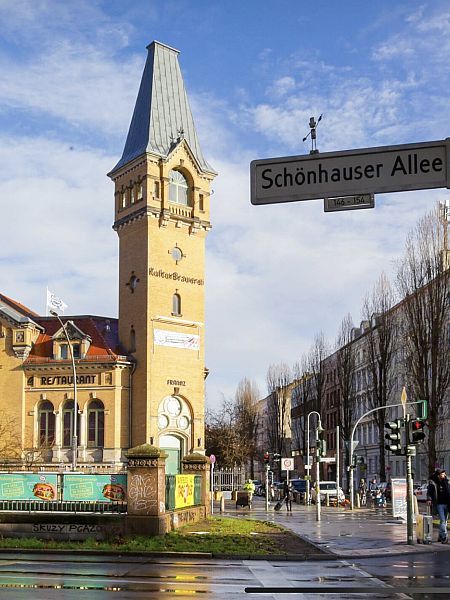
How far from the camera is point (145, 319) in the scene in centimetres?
5897

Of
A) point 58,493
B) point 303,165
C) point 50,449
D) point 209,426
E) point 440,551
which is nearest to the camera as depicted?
point 303,165

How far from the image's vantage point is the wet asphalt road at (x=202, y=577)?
42.7ft

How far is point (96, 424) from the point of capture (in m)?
58.5

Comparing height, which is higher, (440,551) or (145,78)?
Result: (145,78)

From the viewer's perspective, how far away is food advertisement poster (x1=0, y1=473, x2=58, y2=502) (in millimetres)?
24328

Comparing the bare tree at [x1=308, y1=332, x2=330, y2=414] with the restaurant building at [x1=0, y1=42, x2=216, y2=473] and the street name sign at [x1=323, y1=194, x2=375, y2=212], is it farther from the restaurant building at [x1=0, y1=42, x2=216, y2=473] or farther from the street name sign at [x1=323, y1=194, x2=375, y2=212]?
the street name sign at [x1=323, y1=194, x2=375, y2=212]

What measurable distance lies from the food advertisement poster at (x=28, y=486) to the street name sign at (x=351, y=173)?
17147 millimetres

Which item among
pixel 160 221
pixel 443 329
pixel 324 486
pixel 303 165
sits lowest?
pixel 324 486

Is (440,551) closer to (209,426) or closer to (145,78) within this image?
(145,78)

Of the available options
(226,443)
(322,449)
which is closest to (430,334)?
(322,449)

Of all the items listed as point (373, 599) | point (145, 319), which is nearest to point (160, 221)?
point (145, 319)

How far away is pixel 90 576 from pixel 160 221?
4595 cm

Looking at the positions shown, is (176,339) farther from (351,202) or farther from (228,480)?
(351,202)

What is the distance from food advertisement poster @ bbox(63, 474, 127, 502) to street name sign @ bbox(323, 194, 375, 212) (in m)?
16.5
